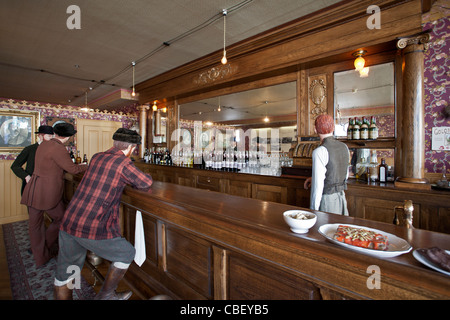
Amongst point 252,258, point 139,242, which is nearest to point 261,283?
point 252,258

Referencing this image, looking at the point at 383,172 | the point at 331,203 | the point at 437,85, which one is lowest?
the point at 331,203

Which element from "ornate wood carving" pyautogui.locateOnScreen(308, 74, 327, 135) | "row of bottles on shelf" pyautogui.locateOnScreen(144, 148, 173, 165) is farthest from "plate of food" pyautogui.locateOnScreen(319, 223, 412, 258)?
"row of bottles on shelf" pyautogui.locateOnScreen(144, 148, 173, 165)

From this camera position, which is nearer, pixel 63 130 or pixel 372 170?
pixel 63 130

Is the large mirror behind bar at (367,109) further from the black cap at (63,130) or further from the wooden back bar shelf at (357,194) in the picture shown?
the black cap at (63,130)

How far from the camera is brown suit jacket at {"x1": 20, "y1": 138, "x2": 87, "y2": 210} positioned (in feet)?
9.28

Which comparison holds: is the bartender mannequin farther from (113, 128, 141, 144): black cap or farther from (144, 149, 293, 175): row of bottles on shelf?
(144, 149, 293, 175): row of bottles on shelf

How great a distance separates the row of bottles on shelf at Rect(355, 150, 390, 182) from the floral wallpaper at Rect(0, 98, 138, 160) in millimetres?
7154

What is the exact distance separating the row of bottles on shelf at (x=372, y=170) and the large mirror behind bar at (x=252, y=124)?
3.51ft

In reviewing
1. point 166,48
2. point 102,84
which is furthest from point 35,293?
point 102,84

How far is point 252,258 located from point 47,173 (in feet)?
9.81

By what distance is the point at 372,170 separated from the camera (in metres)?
3.13

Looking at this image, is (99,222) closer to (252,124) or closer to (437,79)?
(437,79)

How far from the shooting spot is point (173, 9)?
10.0ft

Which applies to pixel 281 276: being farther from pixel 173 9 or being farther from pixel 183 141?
pixel 183 141
